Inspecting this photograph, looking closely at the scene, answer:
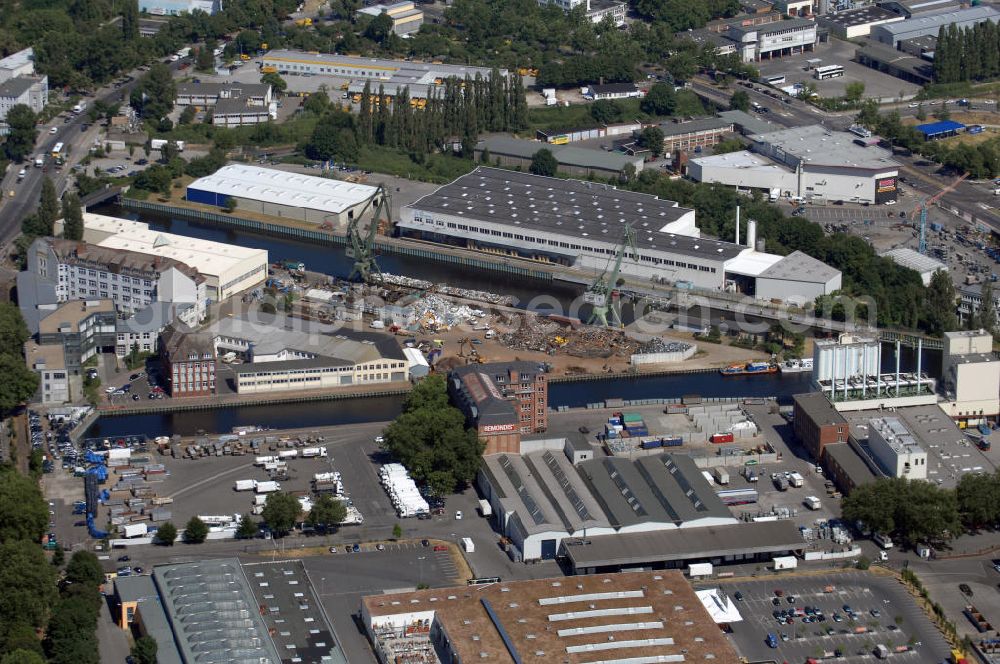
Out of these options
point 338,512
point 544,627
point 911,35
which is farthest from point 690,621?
point 911,35

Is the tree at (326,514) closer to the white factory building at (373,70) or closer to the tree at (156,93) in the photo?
the tree at (156,93)

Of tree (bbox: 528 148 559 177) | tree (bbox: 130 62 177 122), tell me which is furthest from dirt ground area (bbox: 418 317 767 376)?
tree (bbox: 130 62 177 122)

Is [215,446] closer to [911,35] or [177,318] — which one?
[177,318]

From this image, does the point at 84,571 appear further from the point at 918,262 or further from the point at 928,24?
the point at 928,24

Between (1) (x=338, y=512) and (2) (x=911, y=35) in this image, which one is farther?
(2) (x=911, y=35)

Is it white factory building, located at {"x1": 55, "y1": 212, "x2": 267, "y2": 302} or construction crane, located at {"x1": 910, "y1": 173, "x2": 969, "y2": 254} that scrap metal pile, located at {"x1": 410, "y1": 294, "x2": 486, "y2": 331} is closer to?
white factory building, located at {"x1": 55, "y1": 212, "x2": 267, "y2": 302}

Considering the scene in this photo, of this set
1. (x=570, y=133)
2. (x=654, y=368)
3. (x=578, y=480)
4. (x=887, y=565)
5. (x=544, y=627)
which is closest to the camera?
(x=544, y=627)

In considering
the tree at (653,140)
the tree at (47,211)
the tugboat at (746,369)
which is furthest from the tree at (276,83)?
the tugboat at (746,369)
